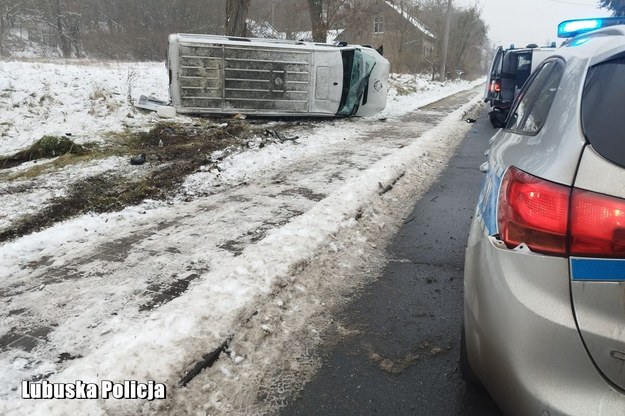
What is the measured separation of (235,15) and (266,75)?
A: 4113 mm

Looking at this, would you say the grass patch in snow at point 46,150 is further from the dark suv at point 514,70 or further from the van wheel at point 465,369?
the dark suv at point 514,70

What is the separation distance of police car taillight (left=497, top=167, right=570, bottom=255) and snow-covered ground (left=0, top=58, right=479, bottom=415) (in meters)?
1.48

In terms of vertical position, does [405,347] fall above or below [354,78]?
below

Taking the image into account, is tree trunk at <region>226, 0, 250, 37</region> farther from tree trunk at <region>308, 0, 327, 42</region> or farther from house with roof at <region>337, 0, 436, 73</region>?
house with roof at <region>337, 0, 436, 73</region>

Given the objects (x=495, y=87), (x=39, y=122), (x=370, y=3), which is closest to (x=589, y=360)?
(x=39, y=122)

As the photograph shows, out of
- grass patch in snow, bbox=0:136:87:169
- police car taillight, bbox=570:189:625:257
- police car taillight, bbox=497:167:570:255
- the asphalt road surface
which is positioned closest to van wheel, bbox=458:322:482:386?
the asphalt road surface

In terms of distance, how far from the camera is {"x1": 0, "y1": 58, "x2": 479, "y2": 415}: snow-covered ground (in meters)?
2.38

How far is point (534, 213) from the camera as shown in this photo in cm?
160

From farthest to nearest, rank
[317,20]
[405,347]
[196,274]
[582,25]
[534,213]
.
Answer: [317,20] → [196,274] → [582,25] → [405,347] → [534,213]

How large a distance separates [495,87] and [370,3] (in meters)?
9.45

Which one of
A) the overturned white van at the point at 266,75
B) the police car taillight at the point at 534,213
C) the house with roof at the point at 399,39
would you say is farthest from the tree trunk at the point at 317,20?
the police car taillight at the point at 534,213

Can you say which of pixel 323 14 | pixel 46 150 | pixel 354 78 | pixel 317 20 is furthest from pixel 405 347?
pixel 323 14

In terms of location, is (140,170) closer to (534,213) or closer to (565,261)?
(534,213)

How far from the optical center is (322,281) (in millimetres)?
3586
